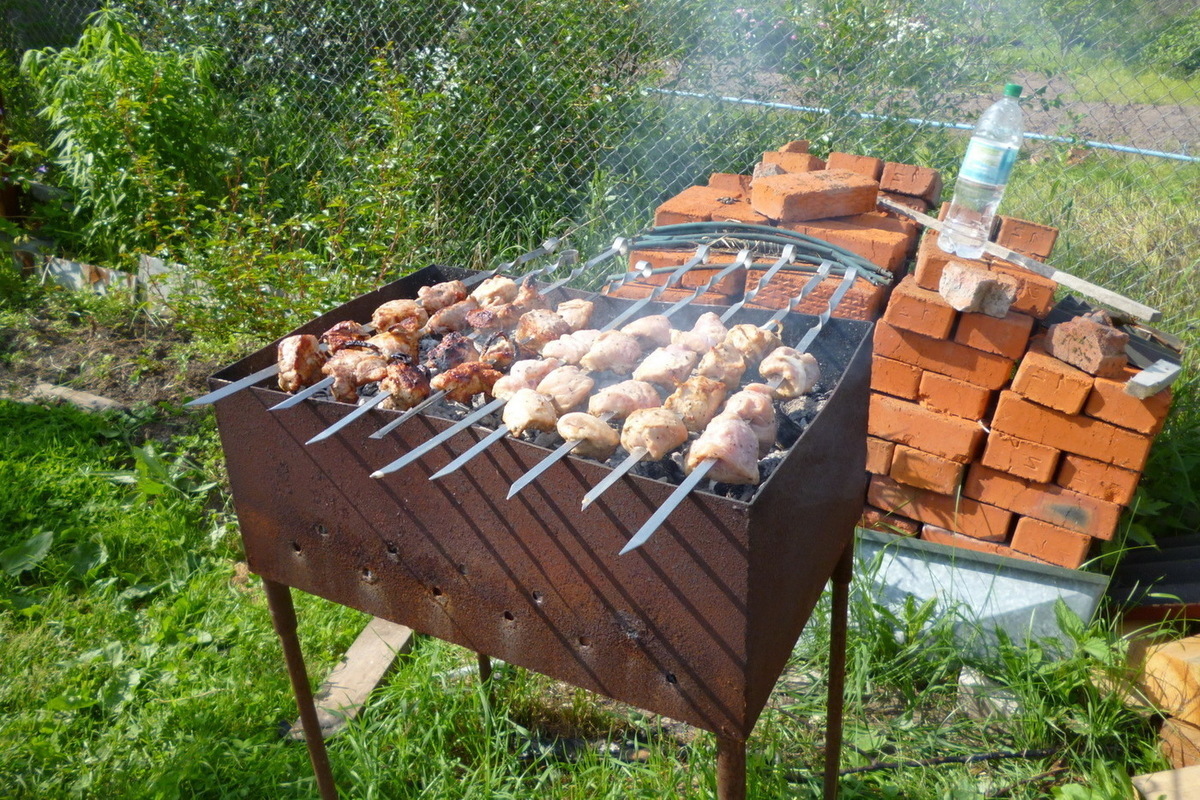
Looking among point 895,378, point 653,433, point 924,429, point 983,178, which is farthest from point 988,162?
point 653,433

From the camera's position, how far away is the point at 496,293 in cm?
232

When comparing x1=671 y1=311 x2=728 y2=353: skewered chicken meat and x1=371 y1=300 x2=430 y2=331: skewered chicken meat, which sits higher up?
x1=671 y1=311 x2=728 y2=353: skewered chicken meat

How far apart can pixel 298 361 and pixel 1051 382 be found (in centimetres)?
229

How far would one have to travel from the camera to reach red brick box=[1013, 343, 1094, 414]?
2.63 metres

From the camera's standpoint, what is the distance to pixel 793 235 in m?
2.67

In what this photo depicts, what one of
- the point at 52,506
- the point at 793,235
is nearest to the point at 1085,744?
the point at 793,235

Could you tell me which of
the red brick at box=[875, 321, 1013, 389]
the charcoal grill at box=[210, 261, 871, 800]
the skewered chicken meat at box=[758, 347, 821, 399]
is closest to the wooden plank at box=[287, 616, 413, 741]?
the charcoal grill at box=[210, 261, 871, 800]

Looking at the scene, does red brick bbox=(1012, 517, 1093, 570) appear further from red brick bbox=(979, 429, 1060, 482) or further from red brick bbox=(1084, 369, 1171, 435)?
red brick bbox=(1084, 369, 1171, 435)

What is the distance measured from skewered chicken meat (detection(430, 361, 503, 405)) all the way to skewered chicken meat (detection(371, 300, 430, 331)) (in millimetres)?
354

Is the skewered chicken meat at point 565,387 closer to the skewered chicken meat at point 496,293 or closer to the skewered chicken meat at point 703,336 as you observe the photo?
the skewered chicken meat at point 703,336

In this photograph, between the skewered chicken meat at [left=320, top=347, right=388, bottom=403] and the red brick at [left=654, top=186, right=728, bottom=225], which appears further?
the red brick at [left=654, top=186, right=728, bottom=225]

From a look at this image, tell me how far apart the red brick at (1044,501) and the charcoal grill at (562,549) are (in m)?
1.13

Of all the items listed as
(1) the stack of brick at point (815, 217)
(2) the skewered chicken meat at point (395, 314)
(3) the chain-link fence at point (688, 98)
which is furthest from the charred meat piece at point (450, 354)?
(3) the chain-link fence at point (688, 98)

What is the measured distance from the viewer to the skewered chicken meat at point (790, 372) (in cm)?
188
